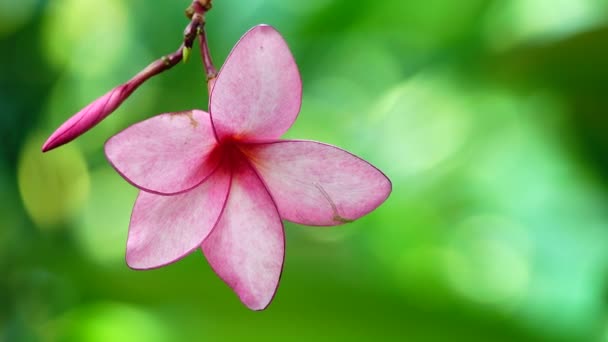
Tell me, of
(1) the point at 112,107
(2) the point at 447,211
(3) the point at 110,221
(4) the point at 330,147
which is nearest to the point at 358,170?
(4) the point at 330,147

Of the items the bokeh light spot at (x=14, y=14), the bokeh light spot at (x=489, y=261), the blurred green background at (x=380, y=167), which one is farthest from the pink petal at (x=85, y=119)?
the bokeh light spot at (x=14, y=14)

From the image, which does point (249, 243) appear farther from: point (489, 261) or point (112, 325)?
point (489, 261)

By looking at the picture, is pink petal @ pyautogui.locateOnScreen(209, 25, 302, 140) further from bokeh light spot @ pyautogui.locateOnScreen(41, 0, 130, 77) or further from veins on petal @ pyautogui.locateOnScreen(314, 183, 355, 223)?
bokeh light spot @ pyautogui.locateOnScreen(41, 0, 130, 77)

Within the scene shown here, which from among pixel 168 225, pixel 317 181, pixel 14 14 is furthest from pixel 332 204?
pixel 14 14

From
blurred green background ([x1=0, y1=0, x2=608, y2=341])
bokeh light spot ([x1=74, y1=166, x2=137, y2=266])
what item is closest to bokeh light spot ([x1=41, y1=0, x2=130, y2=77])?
blurred green background ([x1=0, y1=0, x2=608, y2=341])

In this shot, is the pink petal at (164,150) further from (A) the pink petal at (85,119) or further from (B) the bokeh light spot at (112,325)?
(B) the bokeh light spot at (112,325)

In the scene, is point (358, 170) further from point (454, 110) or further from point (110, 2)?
point (110, 2)
